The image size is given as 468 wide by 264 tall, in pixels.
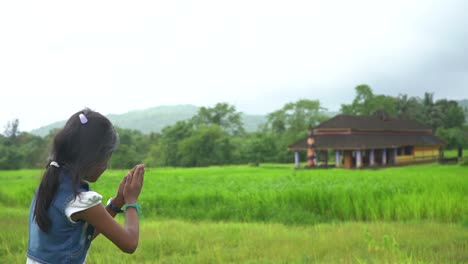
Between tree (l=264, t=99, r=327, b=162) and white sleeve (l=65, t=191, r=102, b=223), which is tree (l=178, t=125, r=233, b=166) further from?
white sleeve (l=65, t=191, r=102, b=223)

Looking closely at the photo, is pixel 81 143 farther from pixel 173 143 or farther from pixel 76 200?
pixel 173 143

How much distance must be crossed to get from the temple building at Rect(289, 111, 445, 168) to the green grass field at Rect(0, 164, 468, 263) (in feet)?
61.5

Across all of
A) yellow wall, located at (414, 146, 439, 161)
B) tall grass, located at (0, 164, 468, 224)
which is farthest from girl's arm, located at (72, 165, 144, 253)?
yellow wall, located at (414, 146, 439, 161)

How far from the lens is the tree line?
34.4 meters

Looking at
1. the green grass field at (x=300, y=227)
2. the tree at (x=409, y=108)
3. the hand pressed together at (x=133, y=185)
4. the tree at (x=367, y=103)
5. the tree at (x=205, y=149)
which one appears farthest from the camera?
the tree at (x=409, y=108)

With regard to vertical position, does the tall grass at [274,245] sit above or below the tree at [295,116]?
below

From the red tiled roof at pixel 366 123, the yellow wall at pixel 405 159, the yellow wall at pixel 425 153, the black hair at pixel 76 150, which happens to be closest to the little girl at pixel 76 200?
the black hair at pixel 76 150

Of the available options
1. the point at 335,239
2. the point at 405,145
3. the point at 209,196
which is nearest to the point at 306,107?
the point at 405,145

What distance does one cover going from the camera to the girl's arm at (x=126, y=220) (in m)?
1.81

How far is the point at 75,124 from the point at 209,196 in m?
7.62

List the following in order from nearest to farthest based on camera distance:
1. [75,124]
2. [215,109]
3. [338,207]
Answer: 1. [75,124]
2. [338,207]
3. [215,109]

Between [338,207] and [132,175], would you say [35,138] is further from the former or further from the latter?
[132,175]

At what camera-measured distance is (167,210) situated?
9039mm

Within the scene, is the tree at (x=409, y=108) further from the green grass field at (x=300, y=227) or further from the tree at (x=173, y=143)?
the green grass field at (x=300, y=227)
